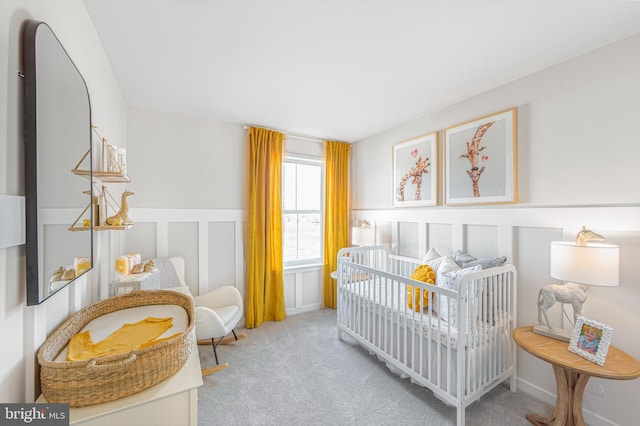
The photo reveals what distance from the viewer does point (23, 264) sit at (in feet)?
2.61

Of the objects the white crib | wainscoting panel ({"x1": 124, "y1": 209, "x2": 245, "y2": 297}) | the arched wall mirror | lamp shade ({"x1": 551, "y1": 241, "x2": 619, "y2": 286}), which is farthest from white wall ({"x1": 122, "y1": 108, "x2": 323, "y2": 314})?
lamp shade ({"x1": 551, "y1": 241, "x2": 619, "y2": 286})

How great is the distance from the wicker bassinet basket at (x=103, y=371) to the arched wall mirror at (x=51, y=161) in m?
0.21

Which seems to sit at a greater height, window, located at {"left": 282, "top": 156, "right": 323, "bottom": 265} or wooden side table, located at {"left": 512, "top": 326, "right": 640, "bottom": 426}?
window, located at {"left": 282, "top": 156, "right": 323, "bottom": 265}

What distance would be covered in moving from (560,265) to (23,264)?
8.06ft

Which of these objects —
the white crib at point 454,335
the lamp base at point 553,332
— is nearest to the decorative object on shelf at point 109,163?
the white crib at point 454,335

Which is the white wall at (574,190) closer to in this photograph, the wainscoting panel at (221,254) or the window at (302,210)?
the window at (302,210)

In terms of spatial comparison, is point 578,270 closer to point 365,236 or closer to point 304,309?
point 365,236

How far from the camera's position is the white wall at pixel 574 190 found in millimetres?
1550

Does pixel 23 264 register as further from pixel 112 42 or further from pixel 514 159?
pixel 514 159

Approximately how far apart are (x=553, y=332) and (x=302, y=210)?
273 centimetres

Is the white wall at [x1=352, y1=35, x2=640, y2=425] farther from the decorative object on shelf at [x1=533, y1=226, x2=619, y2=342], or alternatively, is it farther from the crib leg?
the crib leg

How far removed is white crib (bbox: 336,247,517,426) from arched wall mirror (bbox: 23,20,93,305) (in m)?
1.91

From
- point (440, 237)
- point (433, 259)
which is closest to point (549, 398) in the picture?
point (433, 259)

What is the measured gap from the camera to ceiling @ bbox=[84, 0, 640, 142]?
135 centimetres
